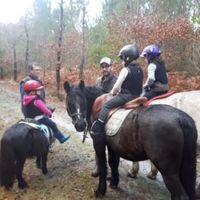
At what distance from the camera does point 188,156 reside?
5051mm

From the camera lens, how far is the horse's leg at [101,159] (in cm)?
623

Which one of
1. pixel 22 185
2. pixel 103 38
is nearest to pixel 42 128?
pixel 22 185

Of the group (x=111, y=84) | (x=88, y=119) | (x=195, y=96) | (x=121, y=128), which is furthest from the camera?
(x=111, y=84)

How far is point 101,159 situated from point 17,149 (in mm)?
1788

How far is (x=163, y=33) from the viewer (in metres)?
19.8

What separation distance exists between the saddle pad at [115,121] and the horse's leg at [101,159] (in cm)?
25

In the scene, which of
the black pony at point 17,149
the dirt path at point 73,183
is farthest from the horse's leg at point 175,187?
the black pony at point 17,149

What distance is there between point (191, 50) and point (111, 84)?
14.6 meters

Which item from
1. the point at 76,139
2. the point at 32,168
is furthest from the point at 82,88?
the point at 76,139

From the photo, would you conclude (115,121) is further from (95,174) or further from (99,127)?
(95,174)

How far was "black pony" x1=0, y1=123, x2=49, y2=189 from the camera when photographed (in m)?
6.93

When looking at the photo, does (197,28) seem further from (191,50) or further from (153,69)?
(153,69)

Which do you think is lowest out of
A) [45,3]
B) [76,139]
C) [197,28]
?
[76,139]

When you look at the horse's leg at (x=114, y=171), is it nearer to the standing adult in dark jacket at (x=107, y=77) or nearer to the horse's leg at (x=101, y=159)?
the horse's leg at (x=101, y=159)
